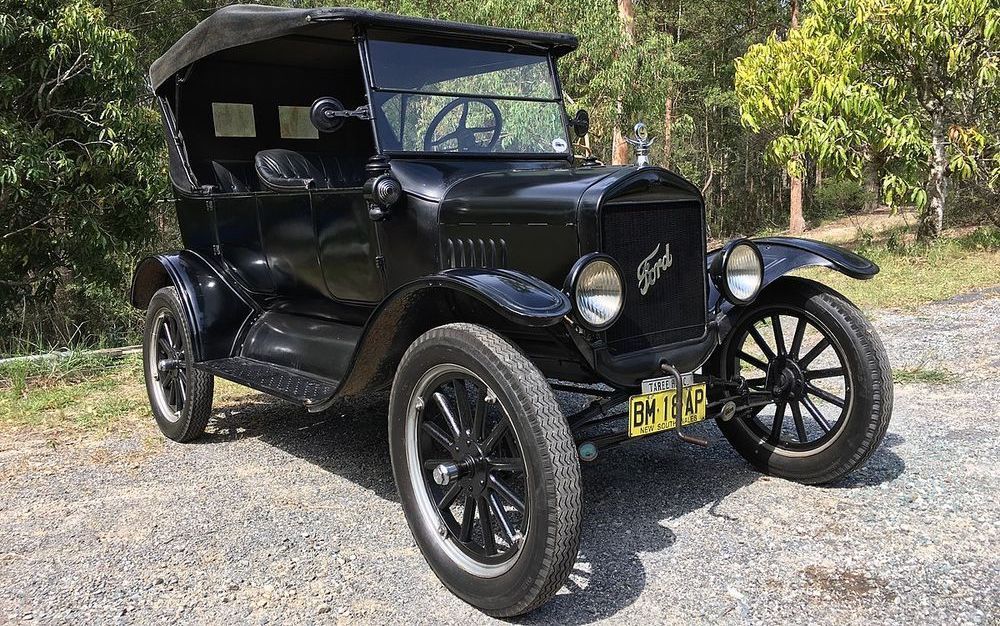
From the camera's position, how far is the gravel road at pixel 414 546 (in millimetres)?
2715

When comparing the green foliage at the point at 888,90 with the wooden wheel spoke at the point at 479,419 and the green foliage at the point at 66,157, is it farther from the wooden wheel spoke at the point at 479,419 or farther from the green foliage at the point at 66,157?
the wooden wheel spoke at the point at 479,419

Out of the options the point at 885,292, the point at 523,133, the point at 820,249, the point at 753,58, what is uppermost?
the point at 753,58

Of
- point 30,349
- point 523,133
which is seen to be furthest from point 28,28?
point 523,133

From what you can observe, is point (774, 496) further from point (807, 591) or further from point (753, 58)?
point (753, 58)

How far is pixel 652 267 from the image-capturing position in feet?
10.9

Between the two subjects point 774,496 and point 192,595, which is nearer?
point 192,595

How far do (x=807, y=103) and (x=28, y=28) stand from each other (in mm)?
8955

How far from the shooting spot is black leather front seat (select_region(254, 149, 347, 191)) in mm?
4211

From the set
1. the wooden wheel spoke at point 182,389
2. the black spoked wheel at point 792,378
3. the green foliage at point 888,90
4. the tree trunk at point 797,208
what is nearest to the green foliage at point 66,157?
the wooden wheel spoke at point 182,389

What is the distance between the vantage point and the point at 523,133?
167 inches

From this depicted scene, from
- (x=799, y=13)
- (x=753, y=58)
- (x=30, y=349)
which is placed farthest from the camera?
(x=799, y=13)

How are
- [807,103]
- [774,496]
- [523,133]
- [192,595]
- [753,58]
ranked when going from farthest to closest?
[753,58] < [807,103] < [523,133] < [774,496] < [192,595]

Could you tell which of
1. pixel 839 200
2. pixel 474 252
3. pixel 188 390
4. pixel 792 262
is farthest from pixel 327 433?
pixel 839 200

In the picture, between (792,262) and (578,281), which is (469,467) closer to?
(578,281)
